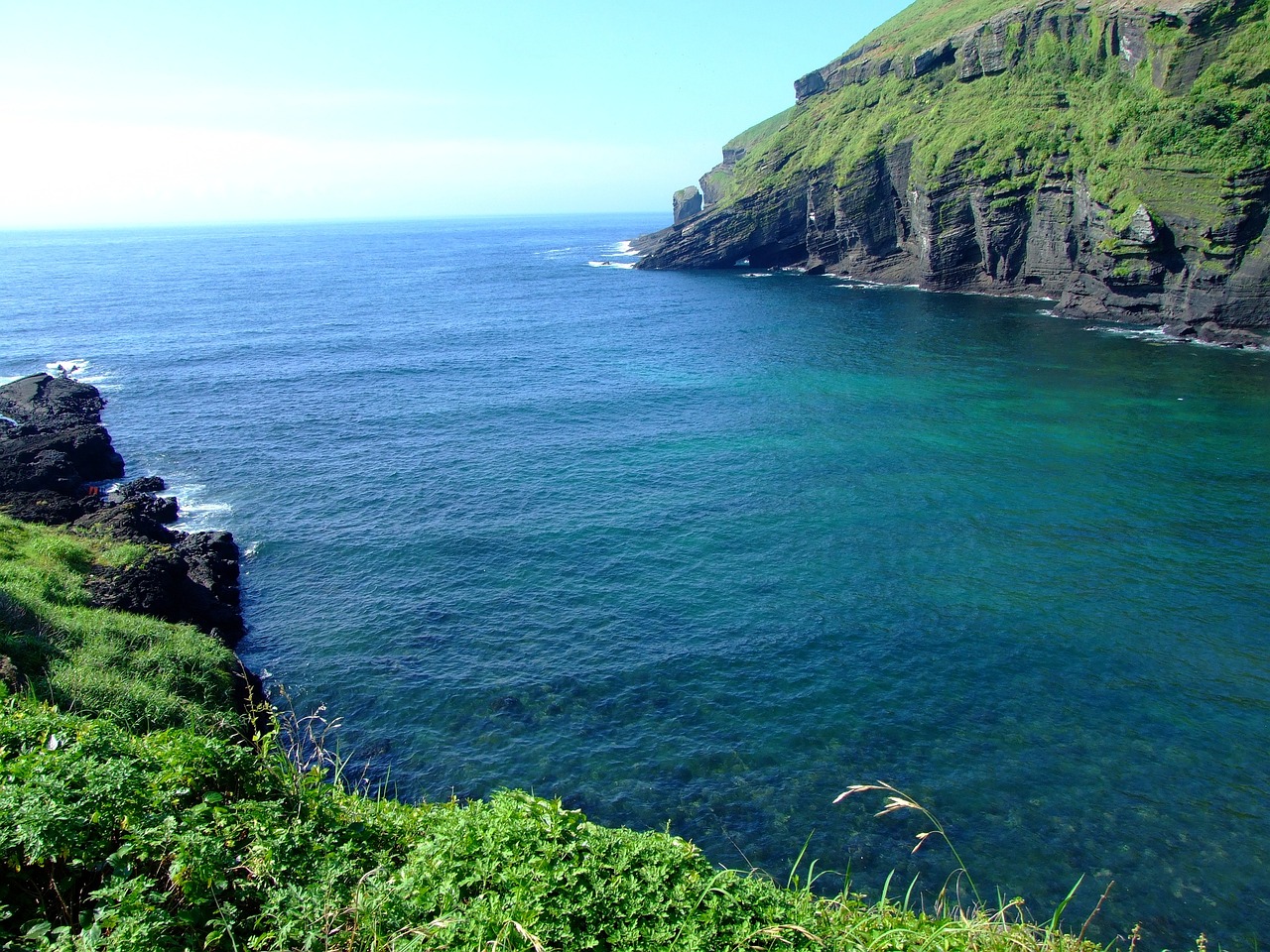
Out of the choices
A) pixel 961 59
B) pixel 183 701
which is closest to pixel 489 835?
pixel 183 701

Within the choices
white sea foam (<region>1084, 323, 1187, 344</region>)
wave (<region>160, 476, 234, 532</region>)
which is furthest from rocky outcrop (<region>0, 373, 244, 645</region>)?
white sea foam (<region>1084, 323, 1187, 344</region>)

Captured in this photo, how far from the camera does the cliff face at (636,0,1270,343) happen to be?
240 ft

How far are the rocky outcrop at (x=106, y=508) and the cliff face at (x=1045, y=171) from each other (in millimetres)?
85130

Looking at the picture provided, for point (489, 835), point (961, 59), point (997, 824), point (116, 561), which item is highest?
point (961, 59)

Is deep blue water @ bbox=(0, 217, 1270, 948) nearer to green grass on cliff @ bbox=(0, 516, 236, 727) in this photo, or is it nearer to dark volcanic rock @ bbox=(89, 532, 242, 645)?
dark volcanic rock @ bbox=(89, 532, 242, 645)

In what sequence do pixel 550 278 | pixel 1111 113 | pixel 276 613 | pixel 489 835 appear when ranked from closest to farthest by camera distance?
1. pixel 489 835
2. pixel 276 613
3. pixel 1111 113
4. pixel 550 278

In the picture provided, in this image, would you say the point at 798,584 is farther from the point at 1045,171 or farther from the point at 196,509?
the point at 1045,171

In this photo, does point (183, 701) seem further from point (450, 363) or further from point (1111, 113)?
point (1111, 113)

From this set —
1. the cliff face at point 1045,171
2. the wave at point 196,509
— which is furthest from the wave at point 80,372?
the cliff face at point 1045,171

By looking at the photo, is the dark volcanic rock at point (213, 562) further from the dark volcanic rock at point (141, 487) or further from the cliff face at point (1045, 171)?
the cliff face at point (1045, 171)

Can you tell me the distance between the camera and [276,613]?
35906 millimetres

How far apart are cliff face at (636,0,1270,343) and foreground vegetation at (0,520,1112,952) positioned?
83104 mm

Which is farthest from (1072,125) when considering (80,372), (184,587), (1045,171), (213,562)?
(80,372)

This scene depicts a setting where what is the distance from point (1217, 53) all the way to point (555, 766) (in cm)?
9567
